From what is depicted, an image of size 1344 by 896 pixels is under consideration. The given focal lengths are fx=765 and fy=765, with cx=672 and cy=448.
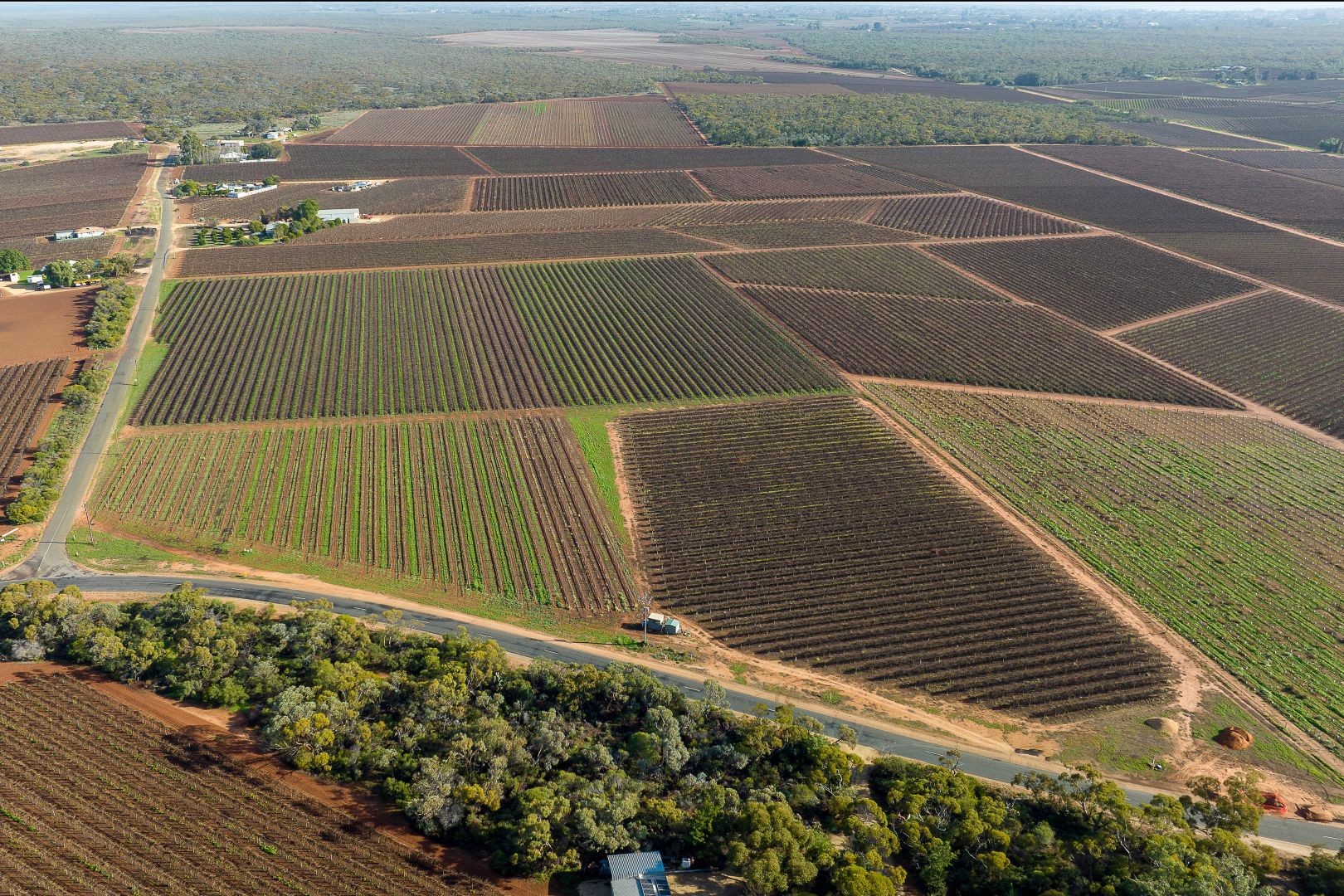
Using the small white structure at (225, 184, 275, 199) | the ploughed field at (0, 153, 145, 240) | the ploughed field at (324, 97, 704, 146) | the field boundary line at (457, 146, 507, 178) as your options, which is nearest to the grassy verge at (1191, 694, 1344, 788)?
the field boundary line at (457, 146, 507, 178)

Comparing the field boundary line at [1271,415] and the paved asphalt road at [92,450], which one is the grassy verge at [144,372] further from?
the field boundary line at [1271,415]

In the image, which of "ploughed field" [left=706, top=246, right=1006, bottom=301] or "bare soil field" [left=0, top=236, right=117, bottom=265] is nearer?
"ploughed field" [left=706, top=246, right=1006, bottom=301]

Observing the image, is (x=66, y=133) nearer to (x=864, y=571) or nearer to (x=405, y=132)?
(x=405, y=132)

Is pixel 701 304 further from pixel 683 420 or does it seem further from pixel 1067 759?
Result: pixel 1067 759

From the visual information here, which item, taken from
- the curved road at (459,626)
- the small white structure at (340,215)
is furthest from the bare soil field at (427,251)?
the curved road at (459,626)

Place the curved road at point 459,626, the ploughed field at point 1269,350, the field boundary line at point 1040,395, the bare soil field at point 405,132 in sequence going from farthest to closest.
Answer: the bare soil field at point 405,132, the ploughed field at point 1269,350, the field boundary line at point 1040,395, the curved road at point 459,626

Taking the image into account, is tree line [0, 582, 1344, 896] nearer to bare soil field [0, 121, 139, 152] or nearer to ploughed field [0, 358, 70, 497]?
ploughed field [0, 358, 70, 497]
